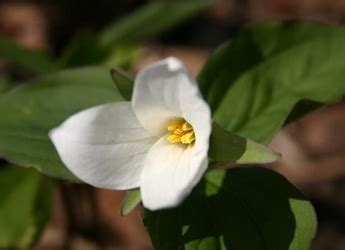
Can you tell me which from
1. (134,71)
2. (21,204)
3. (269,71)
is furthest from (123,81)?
(134,71)

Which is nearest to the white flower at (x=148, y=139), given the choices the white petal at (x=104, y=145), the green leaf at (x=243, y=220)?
the white petal at (x=104, y=145)

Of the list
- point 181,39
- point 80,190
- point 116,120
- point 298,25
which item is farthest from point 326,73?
point 181,39

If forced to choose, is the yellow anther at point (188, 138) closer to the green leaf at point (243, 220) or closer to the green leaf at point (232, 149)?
the green leaf at point (232, 149)

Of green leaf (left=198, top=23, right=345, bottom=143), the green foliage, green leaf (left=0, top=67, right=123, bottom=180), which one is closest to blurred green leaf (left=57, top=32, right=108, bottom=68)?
the green foliage

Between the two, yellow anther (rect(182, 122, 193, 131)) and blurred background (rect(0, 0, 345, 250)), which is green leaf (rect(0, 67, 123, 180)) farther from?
blurred background (rect(0, 0, 345, 250))

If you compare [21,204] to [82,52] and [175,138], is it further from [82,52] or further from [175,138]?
[175,138]
